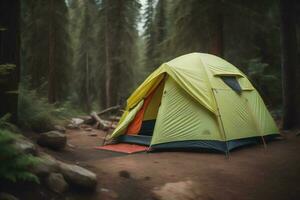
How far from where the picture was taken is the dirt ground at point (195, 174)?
506 centimetres

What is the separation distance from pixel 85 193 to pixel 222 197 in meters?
2.00

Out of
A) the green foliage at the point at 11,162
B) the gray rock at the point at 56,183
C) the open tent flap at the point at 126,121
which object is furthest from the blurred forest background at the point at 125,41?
the green foliage at the point at 11,162

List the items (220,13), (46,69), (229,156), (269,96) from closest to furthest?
(229,156) < (220,13) < (269,96) < (46,69)

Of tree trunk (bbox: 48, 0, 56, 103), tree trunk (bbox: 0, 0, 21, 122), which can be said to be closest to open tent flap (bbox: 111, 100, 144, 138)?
tree trunk (bbox: 0, 0, 21, 122)

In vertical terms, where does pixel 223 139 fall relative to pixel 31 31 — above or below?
below

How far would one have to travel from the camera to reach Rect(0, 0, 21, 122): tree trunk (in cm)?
642

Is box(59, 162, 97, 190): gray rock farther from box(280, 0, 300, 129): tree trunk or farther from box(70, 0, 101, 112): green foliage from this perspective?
box(70, 0, 101, 112): green foliage

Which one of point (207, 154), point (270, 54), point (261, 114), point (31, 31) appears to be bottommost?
point (207, 154)

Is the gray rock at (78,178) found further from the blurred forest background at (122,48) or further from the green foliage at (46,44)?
the green foliage at (46,44)

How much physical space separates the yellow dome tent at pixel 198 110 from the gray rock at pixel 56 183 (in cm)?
369

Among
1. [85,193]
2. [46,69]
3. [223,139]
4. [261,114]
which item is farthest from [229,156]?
[46,69]

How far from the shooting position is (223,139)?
7812 mm

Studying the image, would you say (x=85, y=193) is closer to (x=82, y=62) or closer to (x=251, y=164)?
(x=251, y=164)

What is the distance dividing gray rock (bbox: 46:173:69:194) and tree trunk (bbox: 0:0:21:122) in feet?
8.11
